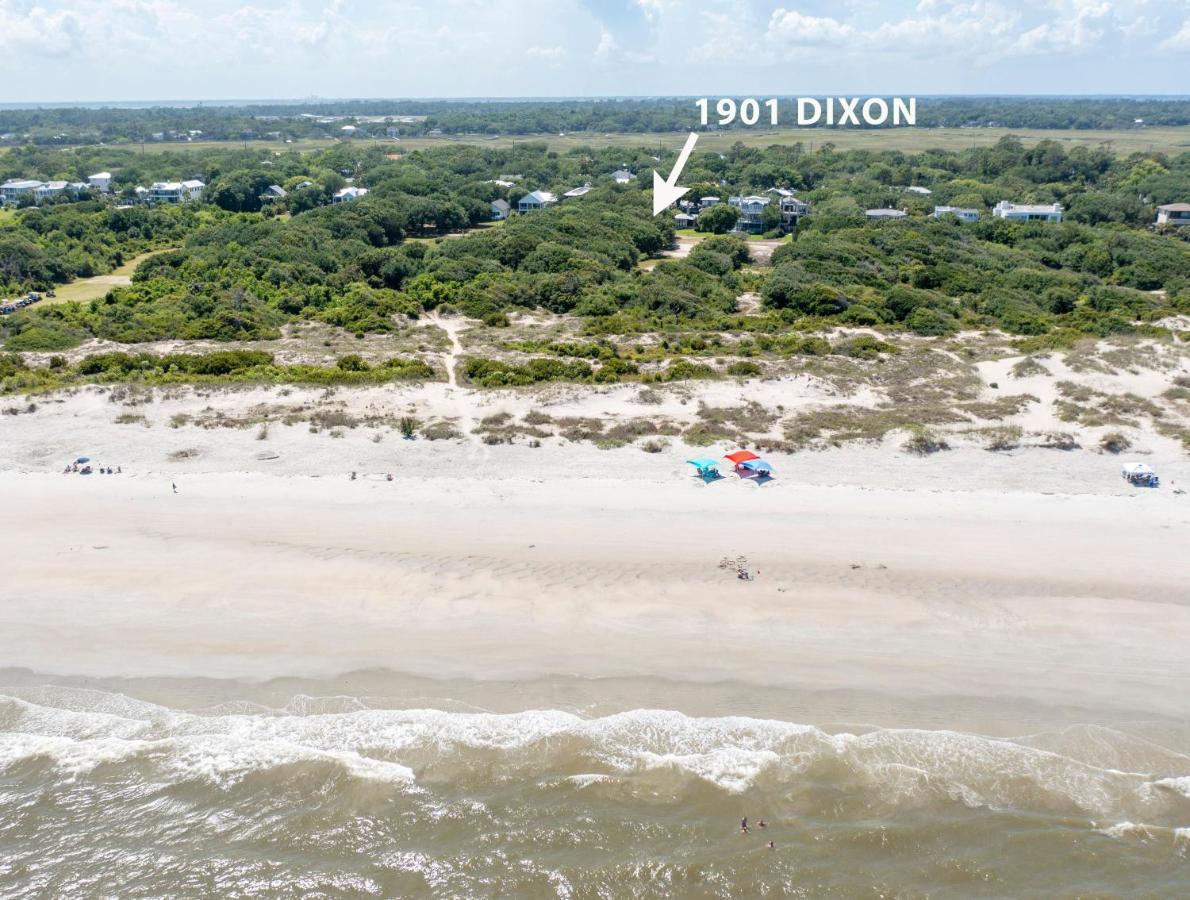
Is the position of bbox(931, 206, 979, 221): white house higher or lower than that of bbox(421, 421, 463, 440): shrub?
higher

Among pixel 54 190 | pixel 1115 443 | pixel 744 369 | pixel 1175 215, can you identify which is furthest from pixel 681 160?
pixel 54 190

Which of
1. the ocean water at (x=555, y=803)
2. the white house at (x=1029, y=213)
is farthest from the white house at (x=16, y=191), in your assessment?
the white house at (x=1029, y=213)

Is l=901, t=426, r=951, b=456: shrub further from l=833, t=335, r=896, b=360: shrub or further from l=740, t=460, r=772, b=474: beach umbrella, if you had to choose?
l=833, t=335, r=896, b=360: shrub

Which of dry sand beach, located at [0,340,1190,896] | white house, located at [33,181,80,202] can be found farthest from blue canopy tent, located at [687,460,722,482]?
white house, located at [33,181,80,202]

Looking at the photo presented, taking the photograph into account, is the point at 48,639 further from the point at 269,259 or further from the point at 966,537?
the point at 269,259

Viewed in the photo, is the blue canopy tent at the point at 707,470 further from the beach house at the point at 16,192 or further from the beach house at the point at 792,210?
the beach house at the point at 16,192

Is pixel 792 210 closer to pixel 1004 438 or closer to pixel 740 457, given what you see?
pixel 1004 438
